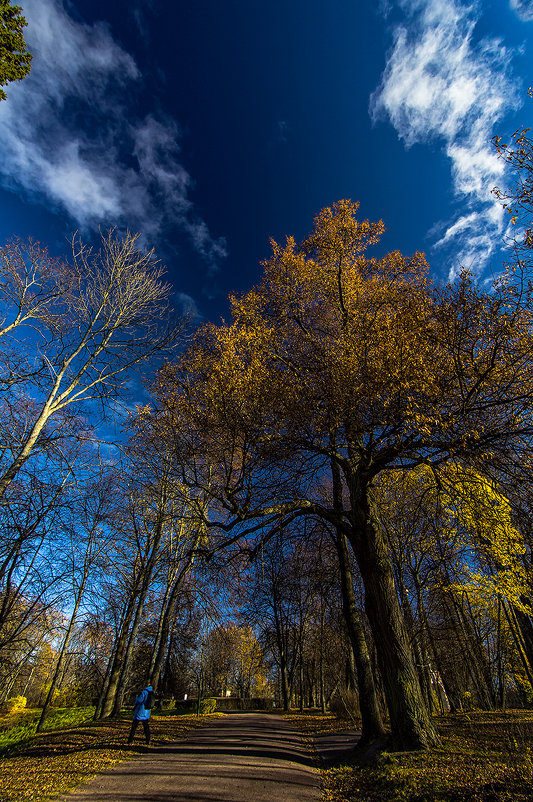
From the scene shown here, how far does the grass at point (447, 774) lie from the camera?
370cm

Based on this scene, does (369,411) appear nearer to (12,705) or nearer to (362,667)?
(362,667)

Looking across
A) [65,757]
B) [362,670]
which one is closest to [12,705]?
[65,757]

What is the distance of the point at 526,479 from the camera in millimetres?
4777

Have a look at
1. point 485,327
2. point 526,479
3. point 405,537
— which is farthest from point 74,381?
point 405,537

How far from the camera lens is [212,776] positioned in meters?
5.68

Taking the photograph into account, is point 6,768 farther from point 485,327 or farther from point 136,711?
point 485,327

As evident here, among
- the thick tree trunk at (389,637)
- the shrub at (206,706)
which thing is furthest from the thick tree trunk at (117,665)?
the thick tree trunk at (389,637)

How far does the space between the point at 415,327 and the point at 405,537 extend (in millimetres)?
10144

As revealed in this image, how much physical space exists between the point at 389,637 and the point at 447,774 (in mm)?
1834

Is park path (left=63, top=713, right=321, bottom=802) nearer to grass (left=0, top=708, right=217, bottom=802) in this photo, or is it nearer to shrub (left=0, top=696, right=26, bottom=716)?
grass (left=0, top=708, right=217, bottom=802)

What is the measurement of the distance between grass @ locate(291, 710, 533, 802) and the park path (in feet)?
1.95

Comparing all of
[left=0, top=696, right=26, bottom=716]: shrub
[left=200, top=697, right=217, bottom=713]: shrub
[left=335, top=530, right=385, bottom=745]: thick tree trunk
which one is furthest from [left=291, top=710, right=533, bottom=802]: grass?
[left=0, top=696, right=26, bottom=716]: shrub

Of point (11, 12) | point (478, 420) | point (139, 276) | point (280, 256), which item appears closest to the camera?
point (478, 420)

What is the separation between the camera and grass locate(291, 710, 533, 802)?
12.2 ft
